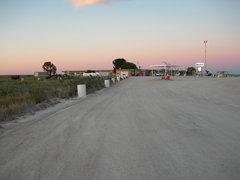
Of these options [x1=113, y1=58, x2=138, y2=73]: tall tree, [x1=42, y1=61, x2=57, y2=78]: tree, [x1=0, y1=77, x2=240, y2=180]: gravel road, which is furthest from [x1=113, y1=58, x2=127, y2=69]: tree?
[x1=0, y1=77, x2=240, y2=180]: gravel road

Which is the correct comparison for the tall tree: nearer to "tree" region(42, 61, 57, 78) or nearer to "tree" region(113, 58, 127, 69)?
"tree" region(113, 58, 127, 69)

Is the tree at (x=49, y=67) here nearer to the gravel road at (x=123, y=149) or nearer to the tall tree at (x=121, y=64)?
the tall tree at (x=121, y=64)

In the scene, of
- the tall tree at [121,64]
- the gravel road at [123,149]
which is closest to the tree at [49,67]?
the tall tree at [121,64]

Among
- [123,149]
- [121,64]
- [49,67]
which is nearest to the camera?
[123,149]

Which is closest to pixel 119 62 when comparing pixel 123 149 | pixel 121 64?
pixel 121 64

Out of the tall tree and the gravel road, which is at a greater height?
the gravel road

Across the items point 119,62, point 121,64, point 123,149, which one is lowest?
point 121,64

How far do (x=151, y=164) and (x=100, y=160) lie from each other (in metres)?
1.13

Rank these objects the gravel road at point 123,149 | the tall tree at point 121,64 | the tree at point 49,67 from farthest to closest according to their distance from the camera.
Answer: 1. the tall tree at point 121,64
2. the tree at point 49,67
3. the gravel road at point 123,149

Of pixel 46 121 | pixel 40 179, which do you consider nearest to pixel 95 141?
pixel 40 179

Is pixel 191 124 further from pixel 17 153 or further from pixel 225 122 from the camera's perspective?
pixel 17 153

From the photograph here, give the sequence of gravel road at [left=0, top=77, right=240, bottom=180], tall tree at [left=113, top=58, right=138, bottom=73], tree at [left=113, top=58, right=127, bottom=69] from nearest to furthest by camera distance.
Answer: gravel road at [left=0, top=77, right=240, bottom=180] < tall tree at [left=113, top=58, right=138, bottom=73] < tree at [left=113, top=58, right=127, bottom=69]

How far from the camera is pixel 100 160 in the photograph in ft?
28.9

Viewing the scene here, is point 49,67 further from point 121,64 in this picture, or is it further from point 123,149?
point 123,149
